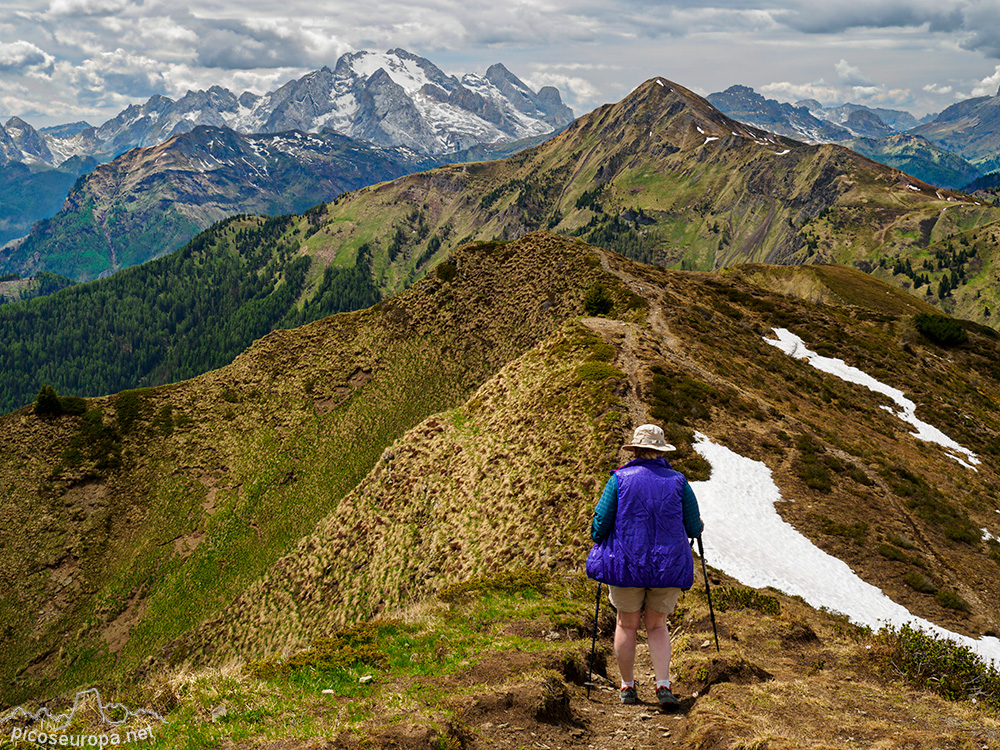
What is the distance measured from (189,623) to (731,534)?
52.3 meters

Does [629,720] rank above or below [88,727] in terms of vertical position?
below

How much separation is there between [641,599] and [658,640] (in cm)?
87

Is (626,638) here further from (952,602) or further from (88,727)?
(952,602)

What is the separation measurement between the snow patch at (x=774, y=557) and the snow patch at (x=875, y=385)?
103ft

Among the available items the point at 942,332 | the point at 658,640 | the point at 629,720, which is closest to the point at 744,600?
the point at 629,720

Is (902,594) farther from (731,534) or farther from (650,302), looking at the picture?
(650,302)

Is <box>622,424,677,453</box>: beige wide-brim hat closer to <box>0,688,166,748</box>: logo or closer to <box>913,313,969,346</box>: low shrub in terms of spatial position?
<box>0,688,166,748</box>: logo

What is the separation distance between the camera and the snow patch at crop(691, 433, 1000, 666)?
2038 centimetres

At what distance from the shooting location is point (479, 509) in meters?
33.8

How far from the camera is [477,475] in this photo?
37.4 m

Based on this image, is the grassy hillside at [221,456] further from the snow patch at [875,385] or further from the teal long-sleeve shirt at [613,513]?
the teal long-sleeve shirt at [613,513]

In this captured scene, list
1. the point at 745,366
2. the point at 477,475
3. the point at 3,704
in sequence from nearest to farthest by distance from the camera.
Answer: the point at 477,475
the point at 3,704
the point at 745,366

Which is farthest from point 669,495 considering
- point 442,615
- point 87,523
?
point 87,523

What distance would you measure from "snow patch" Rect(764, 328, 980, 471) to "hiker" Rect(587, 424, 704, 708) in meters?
49.4
